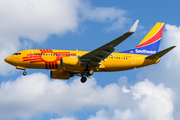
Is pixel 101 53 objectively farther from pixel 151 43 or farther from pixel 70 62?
pixel 151 43

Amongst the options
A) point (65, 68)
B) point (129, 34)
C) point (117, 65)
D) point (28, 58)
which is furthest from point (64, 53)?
point (129, 34)

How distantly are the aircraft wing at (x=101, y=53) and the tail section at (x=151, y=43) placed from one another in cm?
664

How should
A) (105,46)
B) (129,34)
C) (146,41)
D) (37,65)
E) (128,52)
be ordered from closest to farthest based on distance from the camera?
(129,34) < (105,46) < (37,65) < (128,52) < (146,41)

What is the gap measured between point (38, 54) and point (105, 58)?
33.1 feet

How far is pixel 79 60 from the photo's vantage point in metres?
44.2

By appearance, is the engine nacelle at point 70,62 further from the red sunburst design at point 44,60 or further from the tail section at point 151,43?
the tail section at point 151,43

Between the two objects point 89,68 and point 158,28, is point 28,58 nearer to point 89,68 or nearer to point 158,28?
point 89,68

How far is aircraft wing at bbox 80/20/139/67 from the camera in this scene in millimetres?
38162

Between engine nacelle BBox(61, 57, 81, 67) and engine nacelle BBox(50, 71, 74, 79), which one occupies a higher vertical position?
engine nacelle BBox(50, 71, 74, 79)

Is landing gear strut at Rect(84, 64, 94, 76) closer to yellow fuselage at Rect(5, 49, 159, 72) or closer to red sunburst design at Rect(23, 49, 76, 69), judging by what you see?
yellow fuselage at Rect(5, 49, 159, 72)

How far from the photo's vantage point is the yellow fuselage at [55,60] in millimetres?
43969

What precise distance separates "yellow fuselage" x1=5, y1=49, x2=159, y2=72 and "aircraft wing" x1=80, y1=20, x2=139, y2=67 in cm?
134

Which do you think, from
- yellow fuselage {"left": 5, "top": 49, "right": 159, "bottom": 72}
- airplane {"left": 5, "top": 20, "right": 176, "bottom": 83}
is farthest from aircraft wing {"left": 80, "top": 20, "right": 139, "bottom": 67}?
yellow fuselage {"left": 5, "top": 49, "right": 159, "bottom": 72}

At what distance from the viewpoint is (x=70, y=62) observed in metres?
43.2
